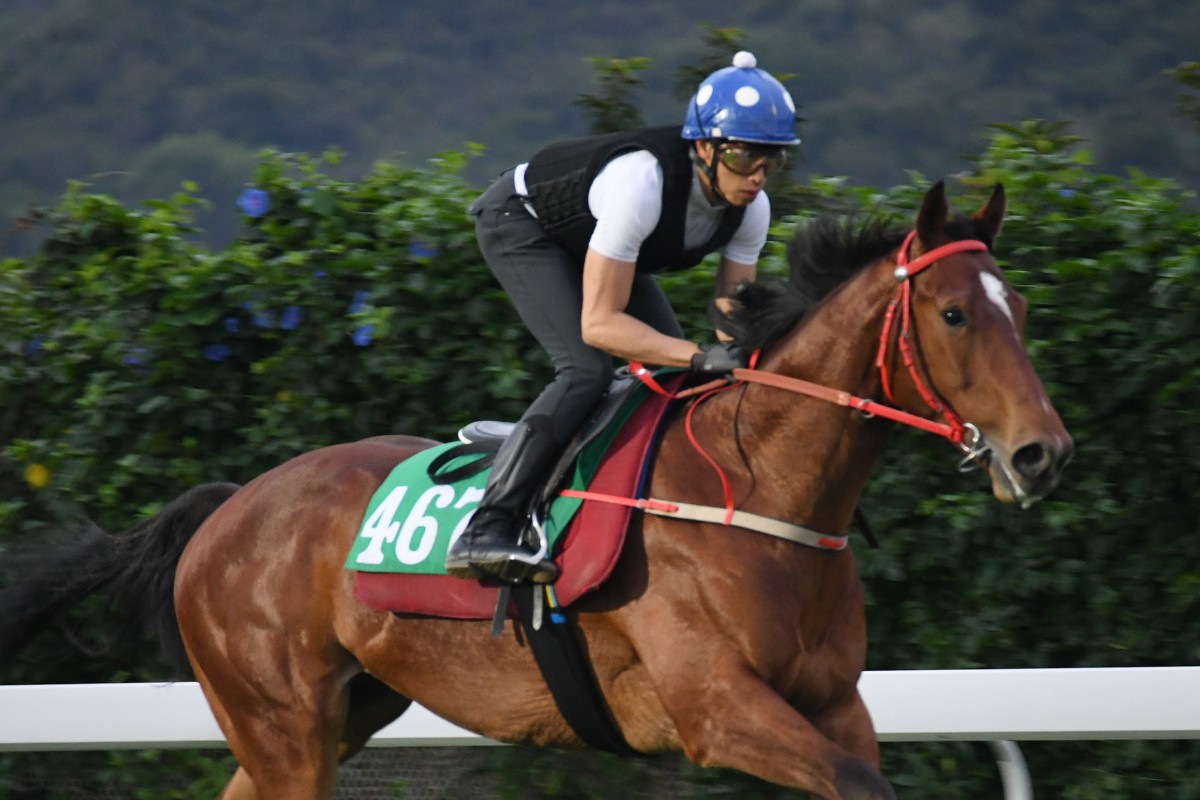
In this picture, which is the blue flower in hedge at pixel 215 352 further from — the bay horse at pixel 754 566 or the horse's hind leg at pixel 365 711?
the horse's hind leg at pixel 365 711

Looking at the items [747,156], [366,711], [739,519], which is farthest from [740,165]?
[366,711]

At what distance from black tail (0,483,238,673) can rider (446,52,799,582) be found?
1.22 m

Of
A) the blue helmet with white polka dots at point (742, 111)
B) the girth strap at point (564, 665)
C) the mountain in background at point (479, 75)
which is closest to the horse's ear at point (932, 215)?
the blue helmet with white polka dots at point (742, 111)

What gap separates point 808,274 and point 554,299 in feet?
2.05

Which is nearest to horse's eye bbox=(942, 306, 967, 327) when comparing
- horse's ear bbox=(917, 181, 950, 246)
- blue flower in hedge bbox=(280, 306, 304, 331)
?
horse's ear bbox=(917, 181, 950, 246)

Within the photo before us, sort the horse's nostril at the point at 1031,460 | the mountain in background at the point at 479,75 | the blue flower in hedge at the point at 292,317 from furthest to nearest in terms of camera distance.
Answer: the mountain in background at the point at 479,75
the blue flower in hedge at the point at 292,317
the horse's nostril at the point at 1031,460

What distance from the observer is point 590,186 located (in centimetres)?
336

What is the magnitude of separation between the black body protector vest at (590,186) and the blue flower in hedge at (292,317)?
4.70 feet

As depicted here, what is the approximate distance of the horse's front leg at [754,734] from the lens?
289 cm

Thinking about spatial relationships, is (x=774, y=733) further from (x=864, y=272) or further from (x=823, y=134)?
(x=823, y=134)

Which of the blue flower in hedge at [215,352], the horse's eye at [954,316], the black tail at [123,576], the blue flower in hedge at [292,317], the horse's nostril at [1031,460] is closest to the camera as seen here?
the horse's nostril at [1031,460]

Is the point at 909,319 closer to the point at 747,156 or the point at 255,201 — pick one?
the point at 747,156

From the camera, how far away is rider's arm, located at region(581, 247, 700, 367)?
3.21 m

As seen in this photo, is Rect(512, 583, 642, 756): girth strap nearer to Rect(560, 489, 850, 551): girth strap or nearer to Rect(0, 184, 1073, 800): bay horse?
Rect(0, 184, 1073, 800): bay horse
